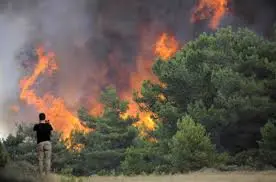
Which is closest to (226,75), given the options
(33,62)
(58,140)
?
(58,140)

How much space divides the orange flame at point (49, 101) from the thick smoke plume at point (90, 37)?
1.50 m

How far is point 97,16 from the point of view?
123688 millimetres

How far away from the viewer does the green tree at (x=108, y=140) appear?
54.3 m

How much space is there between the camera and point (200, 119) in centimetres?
4009

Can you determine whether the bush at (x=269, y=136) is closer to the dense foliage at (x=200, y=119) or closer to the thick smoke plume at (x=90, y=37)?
the dense foliage at (x=200, y=119)

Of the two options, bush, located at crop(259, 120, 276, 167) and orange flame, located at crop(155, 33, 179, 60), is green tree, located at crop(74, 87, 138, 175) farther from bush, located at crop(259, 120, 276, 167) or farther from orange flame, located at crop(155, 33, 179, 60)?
orange flame, located at crop(155, 33, 179, 60)

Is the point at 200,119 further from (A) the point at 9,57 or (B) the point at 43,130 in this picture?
(A) the point at 9,57

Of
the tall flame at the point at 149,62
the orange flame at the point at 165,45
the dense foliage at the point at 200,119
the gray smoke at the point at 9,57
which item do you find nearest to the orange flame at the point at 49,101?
the gray smoke at the point at 9,57

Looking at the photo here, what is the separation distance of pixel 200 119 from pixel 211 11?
2691 inches

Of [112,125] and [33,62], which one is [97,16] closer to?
[33,62]

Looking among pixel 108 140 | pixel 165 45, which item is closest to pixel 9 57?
pixel 165 45

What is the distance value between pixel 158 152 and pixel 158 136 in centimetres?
227

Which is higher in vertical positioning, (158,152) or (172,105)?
(172,105)

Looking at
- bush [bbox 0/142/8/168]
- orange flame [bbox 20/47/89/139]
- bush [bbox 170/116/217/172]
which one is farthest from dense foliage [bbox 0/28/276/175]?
orange flame [bbox 20/47/89/139]
